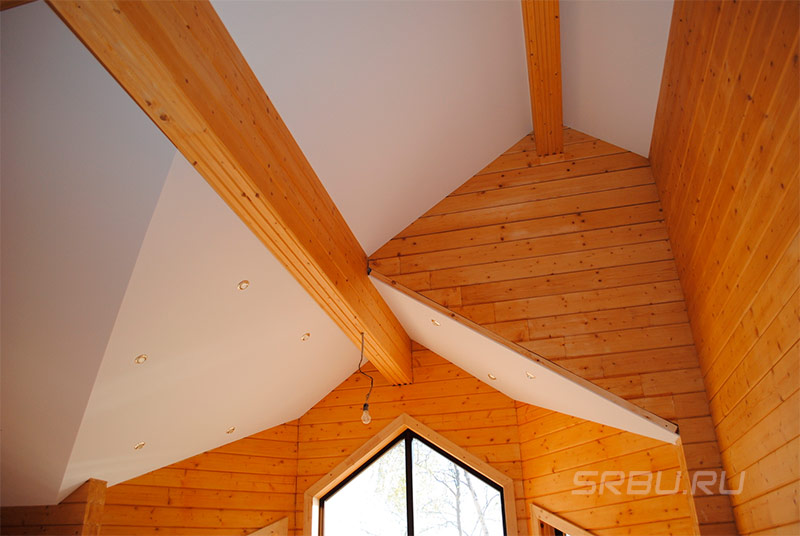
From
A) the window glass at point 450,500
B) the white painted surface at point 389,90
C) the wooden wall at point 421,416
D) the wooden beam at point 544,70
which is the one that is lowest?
the window glass at point 450,500

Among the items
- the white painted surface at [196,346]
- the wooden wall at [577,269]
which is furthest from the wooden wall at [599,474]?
the white painted surface at [196,346]

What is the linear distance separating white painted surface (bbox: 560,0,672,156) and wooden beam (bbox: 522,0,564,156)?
0.66 feet

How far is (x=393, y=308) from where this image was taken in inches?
202

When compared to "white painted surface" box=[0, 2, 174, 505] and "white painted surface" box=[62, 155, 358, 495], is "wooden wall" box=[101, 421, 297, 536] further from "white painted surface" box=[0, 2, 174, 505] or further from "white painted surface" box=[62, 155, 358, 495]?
"white painted surface" box=[0, 2, 174, 505]

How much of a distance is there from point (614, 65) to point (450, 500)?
377 centimetres

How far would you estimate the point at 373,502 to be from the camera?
5660 mm

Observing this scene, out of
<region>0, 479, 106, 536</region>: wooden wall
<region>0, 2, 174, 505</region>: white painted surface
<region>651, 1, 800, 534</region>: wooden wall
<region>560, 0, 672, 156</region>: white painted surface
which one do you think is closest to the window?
<region>0, 479, 106, 536</region>: wooden wall

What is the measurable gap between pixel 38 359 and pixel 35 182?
1.15 meters

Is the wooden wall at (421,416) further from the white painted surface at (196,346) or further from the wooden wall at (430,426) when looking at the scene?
the white painted surface at (196,346)

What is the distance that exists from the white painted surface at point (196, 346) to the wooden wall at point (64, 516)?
0.32 feet

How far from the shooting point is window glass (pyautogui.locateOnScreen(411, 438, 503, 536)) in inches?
210

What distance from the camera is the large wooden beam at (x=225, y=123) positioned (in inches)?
82.0

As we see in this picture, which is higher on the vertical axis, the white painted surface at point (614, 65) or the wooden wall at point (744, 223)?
the white painted surface at point (614, 65)

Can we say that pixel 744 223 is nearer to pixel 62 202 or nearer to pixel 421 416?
pixel 62 202
